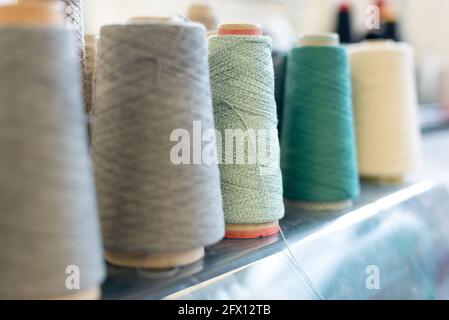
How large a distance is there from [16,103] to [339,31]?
6.16 feet

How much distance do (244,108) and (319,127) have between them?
182mm

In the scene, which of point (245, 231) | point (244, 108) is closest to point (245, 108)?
point (244, 108)

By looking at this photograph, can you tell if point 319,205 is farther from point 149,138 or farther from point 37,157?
point 37,157

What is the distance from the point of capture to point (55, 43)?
1.21 feet

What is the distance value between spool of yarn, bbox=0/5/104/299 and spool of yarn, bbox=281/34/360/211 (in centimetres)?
39

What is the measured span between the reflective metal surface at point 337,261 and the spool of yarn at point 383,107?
5cm

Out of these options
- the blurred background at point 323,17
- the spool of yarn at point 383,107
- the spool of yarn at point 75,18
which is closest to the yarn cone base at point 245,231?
the spool of yarn at point 75,18

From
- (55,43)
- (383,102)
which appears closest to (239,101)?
(55,43)

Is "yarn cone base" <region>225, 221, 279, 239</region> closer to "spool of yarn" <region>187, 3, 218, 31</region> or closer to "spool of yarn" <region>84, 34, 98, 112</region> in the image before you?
"spool of yarn" <region>84, 34, 98, 112</region>

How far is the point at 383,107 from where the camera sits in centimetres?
87

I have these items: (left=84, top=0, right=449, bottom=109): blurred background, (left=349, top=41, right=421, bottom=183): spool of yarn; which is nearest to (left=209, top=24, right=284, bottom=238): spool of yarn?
(left=349, top=41, right=421, bottom=183): spool of yarn

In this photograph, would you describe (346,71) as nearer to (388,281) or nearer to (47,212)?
(388,281)

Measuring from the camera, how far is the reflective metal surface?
476 millimetres

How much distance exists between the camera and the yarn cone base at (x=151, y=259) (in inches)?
18.8
